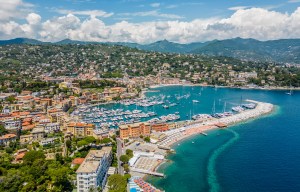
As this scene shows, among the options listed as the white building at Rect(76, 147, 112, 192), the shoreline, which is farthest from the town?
the shoreline

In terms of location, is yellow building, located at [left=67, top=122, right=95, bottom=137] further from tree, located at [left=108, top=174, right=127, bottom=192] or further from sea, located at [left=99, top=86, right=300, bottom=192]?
tree, located at [left=108, top=174, right=127, bottom=192]

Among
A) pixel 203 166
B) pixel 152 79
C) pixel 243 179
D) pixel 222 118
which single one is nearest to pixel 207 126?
pixel 222 118

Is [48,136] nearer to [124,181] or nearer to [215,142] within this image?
[124,181]

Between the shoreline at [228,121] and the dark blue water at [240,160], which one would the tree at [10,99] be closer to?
the shoreline at [228,121]

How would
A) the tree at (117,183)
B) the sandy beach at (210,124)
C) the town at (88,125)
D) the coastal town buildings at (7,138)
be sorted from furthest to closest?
the sandy beach at (210,124), the coastal town buildings at (7,138), the town at (88,125), the tree at (117,183)

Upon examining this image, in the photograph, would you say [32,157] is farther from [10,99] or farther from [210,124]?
[10,99]

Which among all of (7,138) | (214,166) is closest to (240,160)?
(214,166)

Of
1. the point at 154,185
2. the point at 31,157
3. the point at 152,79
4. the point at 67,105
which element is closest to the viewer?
the point at 154,185

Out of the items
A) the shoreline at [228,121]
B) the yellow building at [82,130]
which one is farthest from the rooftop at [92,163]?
the yellow building at [82,130]
